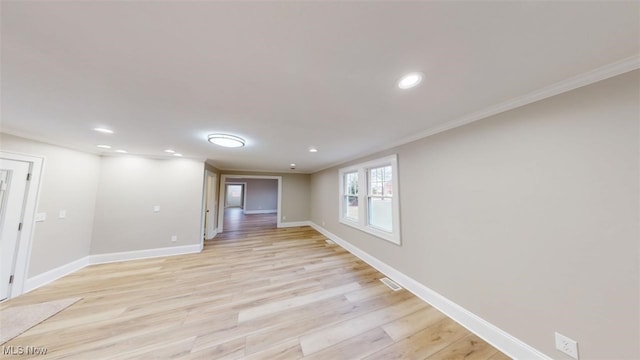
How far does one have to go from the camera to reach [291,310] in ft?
7.37

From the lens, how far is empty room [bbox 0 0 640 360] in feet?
2.96

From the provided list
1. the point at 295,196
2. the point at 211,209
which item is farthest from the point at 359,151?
the point at 211,209

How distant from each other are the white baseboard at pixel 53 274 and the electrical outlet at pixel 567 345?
5822 mm

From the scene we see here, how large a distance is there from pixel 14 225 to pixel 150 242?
168 cm

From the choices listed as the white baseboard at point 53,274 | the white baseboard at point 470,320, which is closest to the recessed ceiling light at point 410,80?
the white baseboard at point 470,320

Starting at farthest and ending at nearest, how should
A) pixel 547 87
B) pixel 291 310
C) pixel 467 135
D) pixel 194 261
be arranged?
1. pixel 194 261
2. pixel 291 310
3. pixel 467 135
4. pixel 547 87

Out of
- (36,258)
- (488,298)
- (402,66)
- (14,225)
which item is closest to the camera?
(402,66)

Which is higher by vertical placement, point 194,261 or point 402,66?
point 402,66

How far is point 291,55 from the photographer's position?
105 cm

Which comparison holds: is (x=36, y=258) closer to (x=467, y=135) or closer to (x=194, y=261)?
(x=194, y=261)

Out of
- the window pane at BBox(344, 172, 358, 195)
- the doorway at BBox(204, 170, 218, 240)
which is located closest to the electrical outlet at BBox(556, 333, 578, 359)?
the window pane at BBox(344, 172, 358, 195)

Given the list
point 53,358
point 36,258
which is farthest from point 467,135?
point 36,258

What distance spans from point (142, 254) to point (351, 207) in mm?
4549

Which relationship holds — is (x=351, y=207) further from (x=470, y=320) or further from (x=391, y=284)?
(x=470, y=320)
